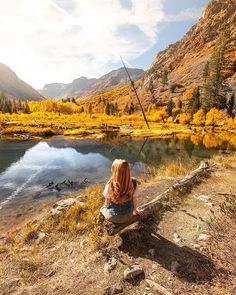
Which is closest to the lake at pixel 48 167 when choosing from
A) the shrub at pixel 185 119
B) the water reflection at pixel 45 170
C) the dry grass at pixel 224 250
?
the water reflection at pixel 45 170

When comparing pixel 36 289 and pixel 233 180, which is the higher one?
pixel 233 180

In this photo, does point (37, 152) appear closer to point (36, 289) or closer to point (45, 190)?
point (45, 190)

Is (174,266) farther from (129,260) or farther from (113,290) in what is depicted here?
(113,290)

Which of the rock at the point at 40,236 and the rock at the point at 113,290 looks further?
the rock at the point at 40,236

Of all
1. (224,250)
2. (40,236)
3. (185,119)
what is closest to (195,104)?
(185,119)

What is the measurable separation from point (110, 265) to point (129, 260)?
527 mm

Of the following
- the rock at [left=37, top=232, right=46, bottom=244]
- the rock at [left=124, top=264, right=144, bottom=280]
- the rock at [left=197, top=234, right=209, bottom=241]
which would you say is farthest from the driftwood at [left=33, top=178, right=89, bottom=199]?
the rock at [left=124, top=264, right=144, bottom=280]

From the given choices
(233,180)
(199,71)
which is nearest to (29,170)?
(233,180)

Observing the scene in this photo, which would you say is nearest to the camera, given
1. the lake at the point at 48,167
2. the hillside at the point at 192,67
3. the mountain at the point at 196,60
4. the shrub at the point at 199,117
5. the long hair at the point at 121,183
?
the long hair at the point at 121,183

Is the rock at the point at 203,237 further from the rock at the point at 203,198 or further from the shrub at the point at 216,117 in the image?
the shrub at the point at 216,117

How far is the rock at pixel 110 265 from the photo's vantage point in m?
6.41

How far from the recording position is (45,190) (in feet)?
66.4

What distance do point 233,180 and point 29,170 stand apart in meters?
21.4

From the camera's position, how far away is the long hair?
6.59 metres
